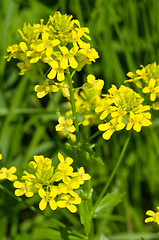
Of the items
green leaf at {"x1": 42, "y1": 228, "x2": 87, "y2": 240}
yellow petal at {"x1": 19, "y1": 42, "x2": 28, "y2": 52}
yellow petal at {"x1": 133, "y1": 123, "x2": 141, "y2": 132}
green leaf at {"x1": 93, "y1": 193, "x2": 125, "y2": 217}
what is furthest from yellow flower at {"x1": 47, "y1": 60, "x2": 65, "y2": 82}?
green leaf at {"x1": 42, "y1": 228, "x2": 87, "y2": 240}

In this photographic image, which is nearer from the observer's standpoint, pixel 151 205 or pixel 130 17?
pixel 130 17

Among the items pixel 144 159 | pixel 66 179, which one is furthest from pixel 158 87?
pixel 144 159

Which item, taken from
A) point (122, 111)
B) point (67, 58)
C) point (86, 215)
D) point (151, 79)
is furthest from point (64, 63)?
point (86, 215)

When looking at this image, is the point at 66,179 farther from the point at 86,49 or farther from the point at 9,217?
the point at 9,217

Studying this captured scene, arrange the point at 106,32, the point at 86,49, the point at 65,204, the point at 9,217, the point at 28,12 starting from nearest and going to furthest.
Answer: the point at 65,204 < the point at 86,49 < the point at 106,32 < the point at 9,217 < the point at 28,12

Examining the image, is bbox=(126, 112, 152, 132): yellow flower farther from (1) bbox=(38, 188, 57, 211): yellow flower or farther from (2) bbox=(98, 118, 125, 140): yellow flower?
(1) bbox=(38, 188, 57, 211): yellow flower

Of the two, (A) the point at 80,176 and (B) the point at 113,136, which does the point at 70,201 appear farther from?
(B) the point at 113,136

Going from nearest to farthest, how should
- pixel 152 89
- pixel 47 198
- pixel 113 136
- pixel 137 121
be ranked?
pixel 47 198 → pixel 137 121 → pixel 152 89 → pixel 113 136
